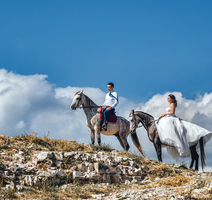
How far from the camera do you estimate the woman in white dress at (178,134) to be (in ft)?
55.6

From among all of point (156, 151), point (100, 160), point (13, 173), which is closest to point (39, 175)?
point (13, 173)

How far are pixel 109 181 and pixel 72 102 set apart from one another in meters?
5.29

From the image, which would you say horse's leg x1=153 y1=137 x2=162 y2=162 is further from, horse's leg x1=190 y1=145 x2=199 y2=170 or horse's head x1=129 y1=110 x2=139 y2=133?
horse's leg x1=190 y1=145 x2=199 y2=170

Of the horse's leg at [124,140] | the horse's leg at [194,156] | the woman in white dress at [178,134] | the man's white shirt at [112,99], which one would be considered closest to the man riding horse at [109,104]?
the man's white shirt at [112,99]

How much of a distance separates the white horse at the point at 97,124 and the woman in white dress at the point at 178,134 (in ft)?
6.28

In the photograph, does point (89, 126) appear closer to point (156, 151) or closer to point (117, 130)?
point (117, 130)

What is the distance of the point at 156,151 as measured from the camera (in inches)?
682

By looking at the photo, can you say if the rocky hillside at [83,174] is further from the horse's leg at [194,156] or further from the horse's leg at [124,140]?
the horse's leg at [124,140]

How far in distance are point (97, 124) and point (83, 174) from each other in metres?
A: 3.94

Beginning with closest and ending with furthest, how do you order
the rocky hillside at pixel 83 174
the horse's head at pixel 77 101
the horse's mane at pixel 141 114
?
the rocky hillside at pixel 83 174 < the horse's mane at pixel 141 114 < the horse's head at pixel 77 101

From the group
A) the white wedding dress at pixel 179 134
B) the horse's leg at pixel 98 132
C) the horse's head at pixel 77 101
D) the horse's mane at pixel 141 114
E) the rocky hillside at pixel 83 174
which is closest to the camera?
the rocky hillside at pixel 83 174

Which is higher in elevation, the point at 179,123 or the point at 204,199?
the point at 179,123

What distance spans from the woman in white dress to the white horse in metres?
1.92

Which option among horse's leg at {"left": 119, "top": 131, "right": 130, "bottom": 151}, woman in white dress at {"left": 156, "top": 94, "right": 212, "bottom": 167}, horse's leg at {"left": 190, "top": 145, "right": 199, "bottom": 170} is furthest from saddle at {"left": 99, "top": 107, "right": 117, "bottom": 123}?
horse's leg at {"left": 190, "top": 145, "right": 199, "bottom": 170}
